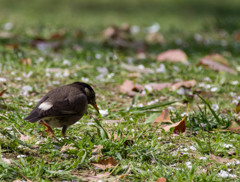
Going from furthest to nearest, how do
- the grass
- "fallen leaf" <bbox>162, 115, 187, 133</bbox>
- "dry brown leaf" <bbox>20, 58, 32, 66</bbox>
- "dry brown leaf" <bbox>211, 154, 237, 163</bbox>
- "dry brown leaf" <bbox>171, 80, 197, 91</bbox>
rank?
"dry brown leaf" <bbox>20, 58, 32, 66</bbox>, "dry brown leaf" <bbox>171, 80, 197, 91</bbox>, "fallen leaf" <bbox>162, 115, 187, 133</bbox>, "dry brown leaf" <bbox>211, 154, 237, 163</bbox>, the grass

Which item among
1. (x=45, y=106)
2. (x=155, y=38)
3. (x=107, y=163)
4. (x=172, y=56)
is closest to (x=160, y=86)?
(x=172, y=56)

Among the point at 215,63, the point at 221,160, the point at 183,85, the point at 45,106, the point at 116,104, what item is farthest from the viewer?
the point at 215,63

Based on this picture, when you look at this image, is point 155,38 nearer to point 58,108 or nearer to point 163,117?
point 163,117

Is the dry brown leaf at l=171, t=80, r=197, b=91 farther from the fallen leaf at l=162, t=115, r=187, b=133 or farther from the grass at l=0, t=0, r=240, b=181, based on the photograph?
the fallen leaf at l=162, t=115, r=187, b=133

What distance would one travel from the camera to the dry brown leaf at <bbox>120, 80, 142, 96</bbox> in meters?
4.76

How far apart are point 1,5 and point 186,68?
6.38 m

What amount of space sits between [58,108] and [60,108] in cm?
2

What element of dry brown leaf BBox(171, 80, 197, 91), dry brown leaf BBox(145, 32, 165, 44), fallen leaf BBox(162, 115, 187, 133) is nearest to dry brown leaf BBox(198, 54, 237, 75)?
dry brown leaf BBox(171, 80, 197, 91)

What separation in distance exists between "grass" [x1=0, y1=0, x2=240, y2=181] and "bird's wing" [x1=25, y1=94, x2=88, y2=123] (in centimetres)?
23

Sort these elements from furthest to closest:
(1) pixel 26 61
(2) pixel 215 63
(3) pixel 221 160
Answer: (2) pixel 215 63 < (1) pixel 26 61 < (3) pixel 221 160

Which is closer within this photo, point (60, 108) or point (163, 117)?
point (60, 108)

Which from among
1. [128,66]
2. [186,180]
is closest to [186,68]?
[128,66]

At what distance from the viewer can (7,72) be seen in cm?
514

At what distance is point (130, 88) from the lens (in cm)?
477
